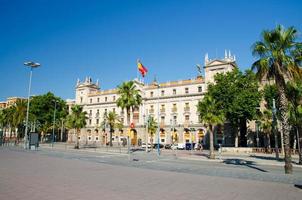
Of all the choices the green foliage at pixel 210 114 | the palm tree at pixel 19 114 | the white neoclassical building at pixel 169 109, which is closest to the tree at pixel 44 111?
the palm tree at pixel 19 114

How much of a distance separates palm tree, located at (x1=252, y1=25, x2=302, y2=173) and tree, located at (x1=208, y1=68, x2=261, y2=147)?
2524 centimetres

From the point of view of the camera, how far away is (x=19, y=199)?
30.6ft

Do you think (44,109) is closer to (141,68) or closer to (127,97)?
(127,97)

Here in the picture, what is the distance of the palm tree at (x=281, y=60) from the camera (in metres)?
19.7

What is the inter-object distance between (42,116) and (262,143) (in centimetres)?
6988

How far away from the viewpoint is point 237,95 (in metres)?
49.1

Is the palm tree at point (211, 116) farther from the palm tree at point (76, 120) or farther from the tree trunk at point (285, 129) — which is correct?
the palm tree at point (76, 120)

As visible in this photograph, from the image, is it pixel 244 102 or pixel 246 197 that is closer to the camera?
pixel 246 197

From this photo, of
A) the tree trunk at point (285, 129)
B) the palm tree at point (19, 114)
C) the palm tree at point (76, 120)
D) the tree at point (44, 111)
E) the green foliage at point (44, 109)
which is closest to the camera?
the tree trunk at point (285, 129)

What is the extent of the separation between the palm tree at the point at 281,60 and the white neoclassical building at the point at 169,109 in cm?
3581

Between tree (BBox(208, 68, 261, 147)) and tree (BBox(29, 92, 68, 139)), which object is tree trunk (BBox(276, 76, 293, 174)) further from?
tree (BBox(29, 92, 68, 139))

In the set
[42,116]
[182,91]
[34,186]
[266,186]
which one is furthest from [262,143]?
[42,116]

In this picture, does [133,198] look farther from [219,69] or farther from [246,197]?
[219,69]

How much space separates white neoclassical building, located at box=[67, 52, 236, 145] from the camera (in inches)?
2520
